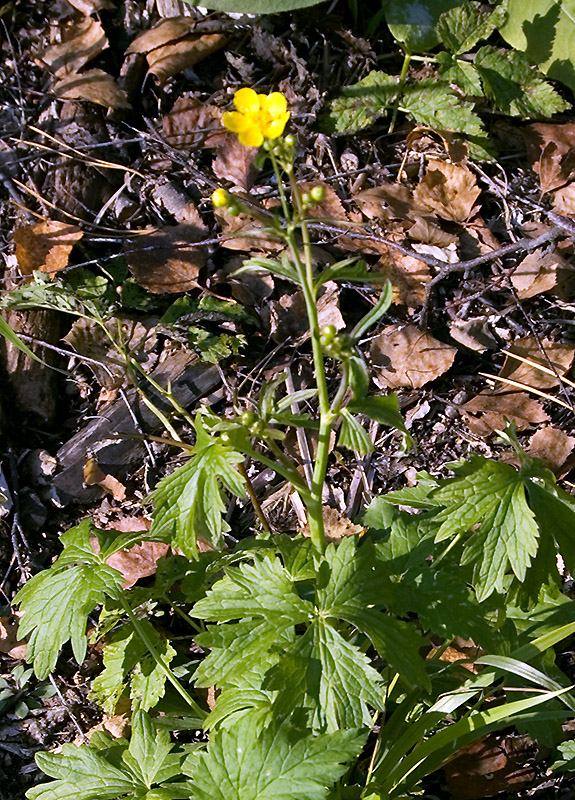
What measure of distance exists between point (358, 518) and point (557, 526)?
2.81 ft

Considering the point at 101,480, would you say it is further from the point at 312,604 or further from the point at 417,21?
the point at 417,21

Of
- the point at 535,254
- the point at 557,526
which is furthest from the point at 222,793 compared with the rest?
the point at 535,254

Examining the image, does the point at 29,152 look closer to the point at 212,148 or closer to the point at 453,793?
the point at 212,148

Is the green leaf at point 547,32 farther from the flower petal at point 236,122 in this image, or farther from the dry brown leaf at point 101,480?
the dry brown leaf at point 101,480

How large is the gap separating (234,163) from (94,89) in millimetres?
636

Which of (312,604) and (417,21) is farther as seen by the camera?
(417,21)

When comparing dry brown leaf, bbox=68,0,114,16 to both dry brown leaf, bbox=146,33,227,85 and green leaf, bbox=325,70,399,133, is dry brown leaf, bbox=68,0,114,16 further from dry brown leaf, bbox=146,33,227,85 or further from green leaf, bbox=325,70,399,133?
green leaf, bbox=325,70,399,133

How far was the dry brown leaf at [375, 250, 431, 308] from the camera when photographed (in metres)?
2.74

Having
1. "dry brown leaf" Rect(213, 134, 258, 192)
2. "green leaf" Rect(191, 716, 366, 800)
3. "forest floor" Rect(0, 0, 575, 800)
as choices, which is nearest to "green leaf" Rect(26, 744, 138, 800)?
"green leaf" Rect(191, 716, 366, 800)

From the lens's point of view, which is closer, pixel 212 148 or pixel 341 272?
pixel 341 272

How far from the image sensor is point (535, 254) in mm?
2777

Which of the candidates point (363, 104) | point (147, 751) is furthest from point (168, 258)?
point (147, 751)

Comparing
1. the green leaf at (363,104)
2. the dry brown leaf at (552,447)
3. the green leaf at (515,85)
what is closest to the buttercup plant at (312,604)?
the dry brown leaf at (552,447)

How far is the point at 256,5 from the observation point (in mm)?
2797
